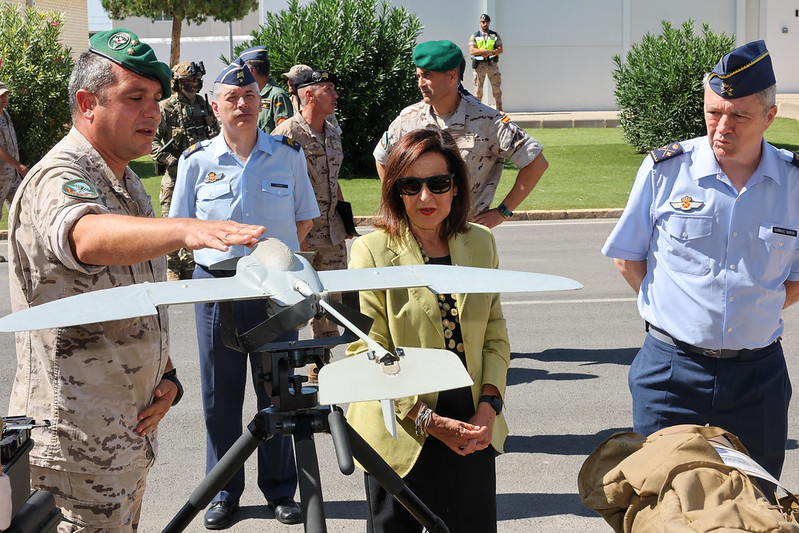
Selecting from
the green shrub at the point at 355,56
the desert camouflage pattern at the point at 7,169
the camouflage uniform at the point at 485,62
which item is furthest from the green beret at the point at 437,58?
the camouflage uniform at the point at 485,62

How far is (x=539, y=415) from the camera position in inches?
236

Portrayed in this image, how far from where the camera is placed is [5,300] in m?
9.45

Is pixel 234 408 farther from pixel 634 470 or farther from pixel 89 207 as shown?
pixel 634 470

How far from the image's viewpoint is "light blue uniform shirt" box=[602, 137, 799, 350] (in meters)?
3.50

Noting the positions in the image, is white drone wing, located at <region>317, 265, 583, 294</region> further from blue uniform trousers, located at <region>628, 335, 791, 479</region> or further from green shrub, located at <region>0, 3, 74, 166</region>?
green shrub, located at <region>0, 3, 74, 166</region>

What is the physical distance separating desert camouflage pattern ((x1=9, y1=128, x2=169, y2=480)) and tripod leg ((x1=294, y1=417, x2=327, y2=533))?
869 mm

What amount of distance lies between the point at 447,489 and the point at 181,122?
655 centimetres

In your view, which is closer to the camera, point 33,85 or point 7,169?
point 7,169

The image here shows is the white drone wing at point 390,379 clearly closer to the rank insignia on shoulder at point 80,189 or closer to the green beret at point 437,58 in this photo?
the rank insignia on shoulder at point 80,189

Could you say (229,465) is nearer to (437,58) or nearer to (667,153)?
(667,153)

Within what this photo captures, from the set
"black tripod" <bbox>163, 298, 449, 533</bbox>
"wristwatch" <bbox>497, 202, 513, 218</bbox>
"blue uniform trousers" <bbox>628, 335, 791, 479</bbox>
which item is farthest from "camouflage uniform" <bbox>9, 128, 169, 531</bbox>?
"wristwatch" <bbox>497, 202, 513, 218</bbox>

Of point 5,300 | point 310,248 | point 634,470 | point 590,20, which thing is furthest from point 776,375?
point 590,20

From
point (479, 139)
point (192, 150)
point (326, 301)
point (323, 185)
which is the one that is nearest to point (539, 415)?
point (479, 139)

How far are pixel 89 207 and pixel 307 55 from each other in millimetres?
15331
